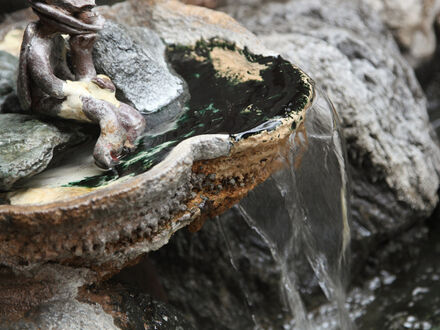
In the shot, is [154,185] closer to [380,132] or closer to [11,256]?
[11,256]

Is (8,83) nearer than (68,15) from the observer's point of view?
No

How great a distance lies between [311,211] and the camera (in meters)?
2.21

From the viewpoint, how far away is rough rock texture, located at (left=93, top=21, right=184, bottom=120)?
182cm

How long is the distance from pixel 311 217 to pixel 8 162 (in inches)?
49.4

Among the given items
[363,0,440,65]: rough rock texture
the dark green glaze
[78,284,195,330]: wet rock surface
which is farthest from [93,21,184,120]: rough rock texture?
[363,0,440,65]: rough rock texture

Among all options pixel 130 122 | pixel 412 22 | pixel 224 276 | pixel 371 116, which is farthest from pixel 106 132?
pixel 412 22

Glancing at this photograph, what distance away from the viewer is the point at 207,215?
166cm

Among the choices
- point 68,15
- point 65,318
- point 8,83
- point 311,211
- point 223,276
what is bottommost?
point 223,276

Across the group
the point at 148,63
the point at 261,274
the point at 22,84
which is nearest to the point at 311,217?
the point at 261,274

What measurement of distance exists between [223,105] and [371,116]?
1076mm

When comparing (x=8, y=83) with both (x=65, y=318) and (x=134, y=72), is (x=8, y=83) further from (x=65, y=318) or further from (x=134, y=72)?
(x=65, y=318)

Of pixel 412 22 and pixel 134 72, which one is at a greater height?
pixel 134 72

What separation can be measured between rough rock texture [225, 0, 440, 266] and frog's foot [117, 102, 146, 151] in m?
1.14

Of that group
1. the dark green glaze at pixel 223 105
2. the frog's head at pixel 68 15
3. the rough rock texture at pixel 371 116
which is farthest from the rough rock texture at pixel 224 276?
the frog's head at pixel 68 15
